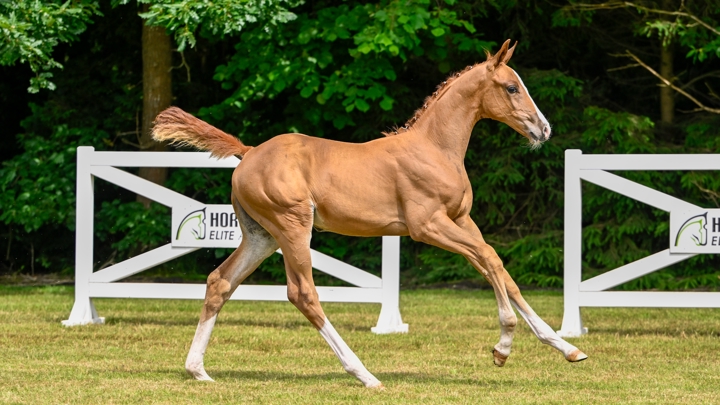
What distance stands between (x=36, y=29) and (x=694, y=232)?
741cm

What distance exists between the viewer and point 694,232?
9.12 metres

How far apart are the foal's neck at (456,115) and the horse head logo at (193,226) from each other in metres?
3.19

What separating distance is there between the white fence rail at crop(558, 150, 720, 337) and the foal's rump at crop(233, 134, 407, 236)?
314 cm

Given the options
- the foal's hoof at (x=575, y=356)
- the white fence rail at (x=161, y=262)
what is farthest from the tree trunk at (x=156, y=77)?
the foal's hoof at (x=575, y=356)

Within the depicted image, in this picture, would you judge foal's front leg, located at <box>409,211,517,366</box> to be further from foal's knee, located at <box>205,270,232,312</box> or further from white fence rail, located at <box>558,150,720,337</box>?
white fence rail, located at <box>558,150,720,337</box>

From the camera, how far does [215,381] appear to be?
676 centimetres

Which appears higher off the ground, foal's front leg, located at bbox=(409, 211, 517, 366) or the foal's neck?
the foal's neck

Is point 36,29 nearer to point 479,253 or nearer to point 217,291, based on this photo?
point 217,291

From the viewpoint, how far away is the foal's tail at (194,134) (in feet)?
23.6

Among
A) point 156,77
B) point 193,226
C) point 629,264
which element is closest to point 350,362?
point 193,226

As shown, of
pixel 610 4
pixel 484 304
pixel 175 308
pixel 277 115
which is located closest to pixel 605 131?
pixel 610 4

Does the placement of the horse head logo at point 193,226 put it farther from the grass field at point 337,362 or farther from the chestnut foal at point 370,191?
the chestnut foal at point 370,191

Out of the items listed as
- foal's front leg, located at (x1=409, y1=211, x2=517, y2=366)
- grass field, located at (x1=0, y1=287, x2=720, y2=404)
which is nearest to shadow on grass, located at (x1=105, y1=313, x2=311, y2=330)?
grass field, located at (x1=0, y1=287, x2=720, y2=404)

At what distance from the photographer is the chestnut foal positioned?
664 centimetres
